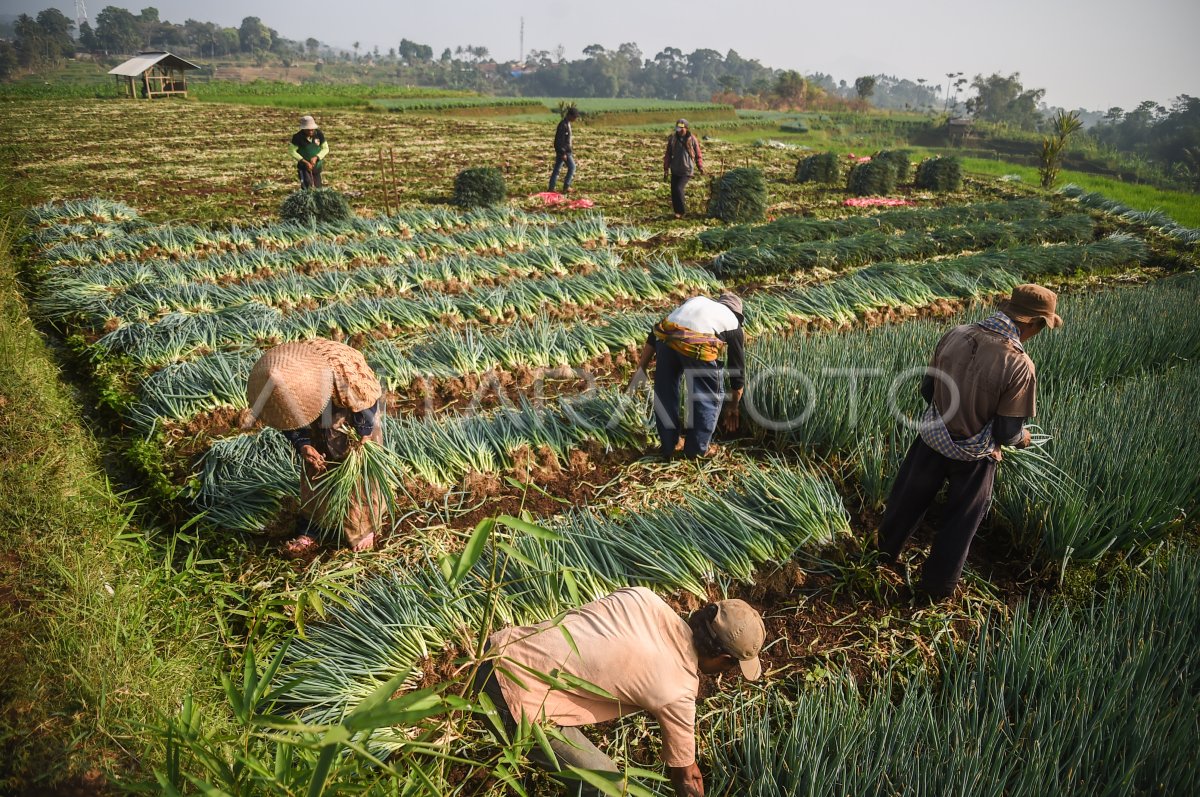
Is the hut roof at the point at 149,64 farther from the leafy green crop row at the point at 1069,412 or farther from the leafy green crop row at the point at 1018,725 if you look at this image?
the leafy green crop row at the point at 1018,725

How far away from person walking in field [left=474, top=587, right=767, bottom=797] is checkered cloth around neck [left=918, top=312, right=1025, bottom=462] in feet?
4.86

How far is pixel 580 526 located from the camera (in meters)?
3.47

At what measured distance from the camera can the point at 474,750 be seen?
2477 mm

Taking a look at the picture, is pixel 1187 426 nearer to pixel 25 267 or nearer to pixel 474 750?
pixel 474 750

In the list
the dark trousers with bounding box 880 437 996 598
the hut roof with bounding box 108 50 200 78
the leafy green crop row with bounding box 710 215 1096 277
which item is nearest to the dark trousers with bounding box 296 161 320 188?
the leafy green crop row with bounding box 710 215 1096 277

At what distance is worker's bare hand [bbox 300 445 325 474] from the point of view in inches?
133

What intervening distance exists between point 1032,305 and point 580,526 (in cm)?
227

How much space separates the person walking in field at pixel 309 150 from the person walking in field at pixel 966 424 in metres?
10.2

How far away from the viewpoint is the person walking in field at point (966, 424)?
285 centimetres

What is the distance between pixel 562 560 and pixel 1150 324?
18.8 ft

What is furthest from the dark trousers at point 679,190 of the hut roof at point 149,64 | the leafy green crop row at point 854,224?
the hut roof at point 149,64

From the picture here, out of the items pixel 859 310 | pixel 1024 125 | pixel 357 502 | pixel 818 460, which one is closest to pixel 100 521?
pixel 357 502

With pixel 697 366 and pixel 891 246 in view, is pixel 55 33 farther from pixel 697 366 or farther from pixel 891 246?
pixel 697 366

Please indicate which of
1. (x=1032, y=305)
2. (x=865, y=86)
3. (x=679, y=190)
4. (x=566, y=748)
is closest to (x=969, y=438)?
(x=1032, y=305)
